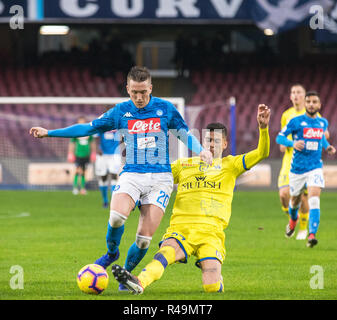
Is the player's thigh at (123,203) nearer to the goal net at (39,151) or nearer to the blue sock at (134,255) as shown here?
the blue sock at (134,255)

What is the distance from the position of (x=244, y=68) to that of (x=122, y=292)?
71.7ft

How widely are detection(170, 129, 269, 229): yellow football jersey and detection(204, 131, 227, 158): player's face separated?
130mm

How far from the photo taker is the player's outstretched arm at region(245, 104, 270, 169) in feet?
20.5

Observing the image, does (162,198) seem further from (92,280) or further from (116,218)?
(92,280)

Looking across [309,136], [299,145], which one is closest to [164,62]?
[309,136]

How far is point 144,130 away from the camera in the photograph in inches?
263

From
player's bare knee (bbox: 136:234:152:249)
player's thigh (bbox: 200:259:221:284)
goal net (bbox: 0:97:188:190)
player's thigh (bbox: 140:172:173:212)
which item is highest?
goal net (bbox: 0:97:188:190)

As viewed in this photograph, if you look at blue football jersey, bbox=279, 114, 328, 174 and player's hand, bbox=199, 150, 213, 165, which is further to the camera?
blue football jersey, bbox=279, 114, 328, 174

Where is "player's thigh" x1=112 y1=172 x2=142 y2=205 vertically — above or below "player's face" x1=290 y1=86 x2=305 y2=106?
below

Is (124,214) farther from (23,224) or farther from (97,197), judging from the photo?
(97,197)

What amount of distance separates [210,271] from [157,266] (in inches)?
20.6

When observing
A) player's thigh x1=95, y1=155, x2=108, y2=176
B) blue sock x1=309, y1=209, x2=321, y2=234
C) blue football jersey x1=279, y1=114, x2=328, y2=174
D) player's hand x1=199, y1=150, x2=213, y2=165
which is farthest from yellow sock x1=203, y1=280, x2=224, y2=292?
player's thigh x1=95, y1=155, x2=108, y2=176

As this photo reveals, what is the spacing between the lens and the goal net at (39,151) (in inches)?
800

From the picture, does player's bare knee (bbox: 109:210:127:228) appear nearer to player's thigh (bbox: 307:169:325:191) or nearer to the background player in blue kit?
player's thigh (bbox: 307:169:325:191)
